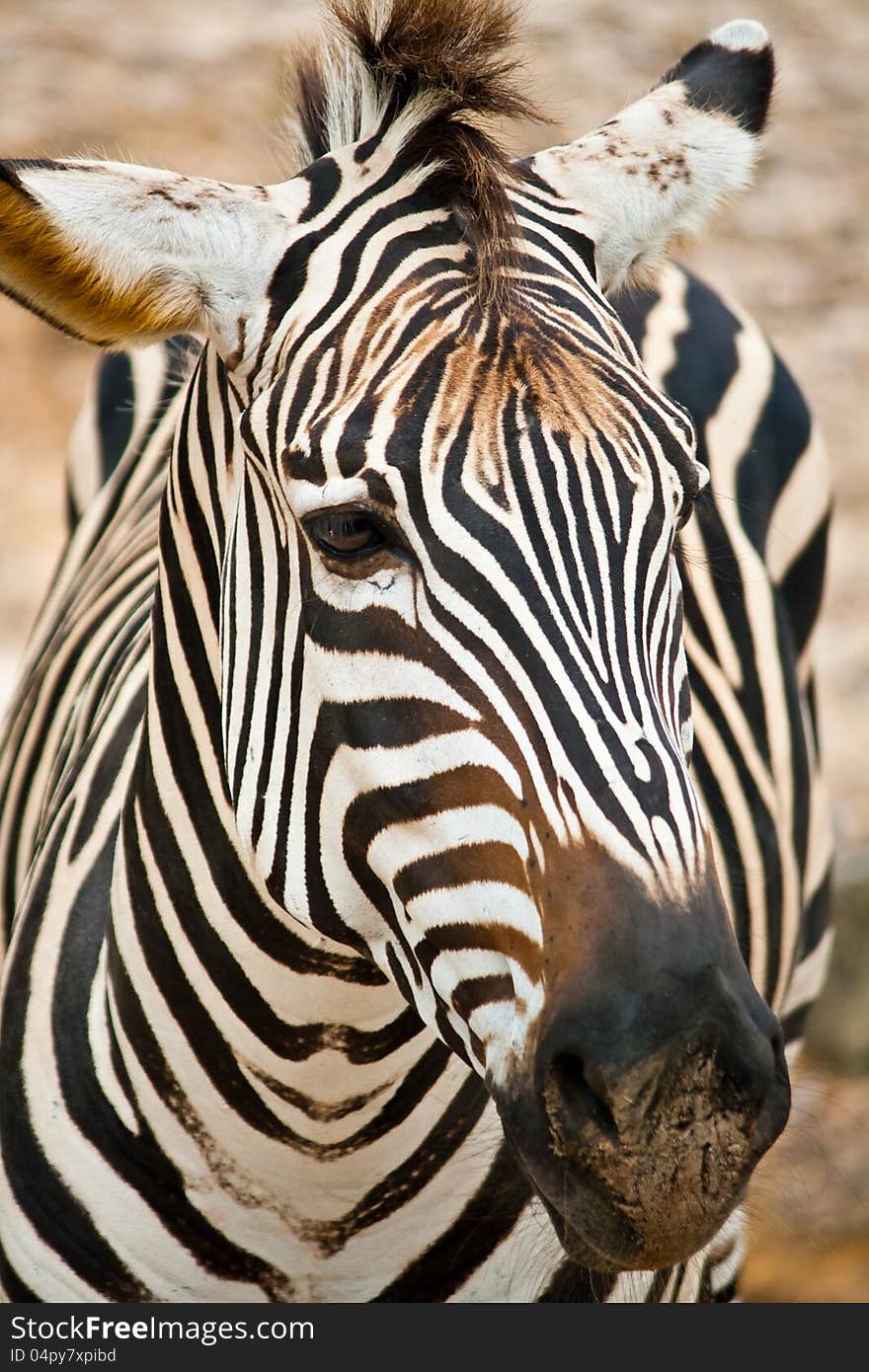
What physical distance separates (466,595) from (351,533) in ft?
0.65

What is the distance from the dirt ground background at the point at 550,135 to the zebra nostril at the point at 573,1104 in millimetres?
6900

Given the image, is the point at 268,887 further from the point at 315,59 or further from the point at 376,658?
the point at 315,59

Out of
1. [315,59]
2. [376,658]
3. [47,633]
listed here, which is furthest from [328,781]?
[47,633]

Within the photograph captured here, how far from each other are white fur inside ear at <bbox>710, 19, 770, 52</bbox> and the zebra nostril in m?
2.11

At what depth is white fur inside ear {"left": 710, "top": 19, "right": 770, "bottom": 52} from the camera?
2.94 m

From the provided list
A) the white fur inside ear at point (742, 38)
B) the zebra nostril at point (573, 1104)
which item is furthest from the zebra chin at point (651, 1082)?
the white fur inside ear at point (742, 38)

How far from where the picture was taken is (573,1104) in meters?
1.89

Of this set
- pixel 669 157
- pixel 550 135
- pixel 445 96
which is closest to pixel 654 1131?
pixel 445 96

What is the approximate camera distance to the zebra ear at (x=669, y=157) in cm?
257

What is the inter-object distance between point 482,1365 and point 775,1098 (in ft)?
3.40

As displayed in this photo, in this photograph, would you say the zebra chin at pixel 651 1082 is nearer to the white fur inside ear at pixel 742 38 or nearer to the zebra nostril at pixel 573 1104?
the zebra nostril at pixel 573 1104

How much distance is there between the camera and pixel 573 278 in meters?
2.36

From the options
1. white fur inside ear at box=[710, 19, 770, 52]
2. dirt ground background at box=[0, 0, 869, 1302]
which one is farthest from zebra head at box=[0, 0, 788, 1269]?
dirt ground background at box=[0, 0, 869, 1302]

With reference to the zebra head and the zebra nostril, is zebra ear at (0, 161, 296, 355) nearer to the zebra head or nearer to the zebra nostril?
the zebra head
